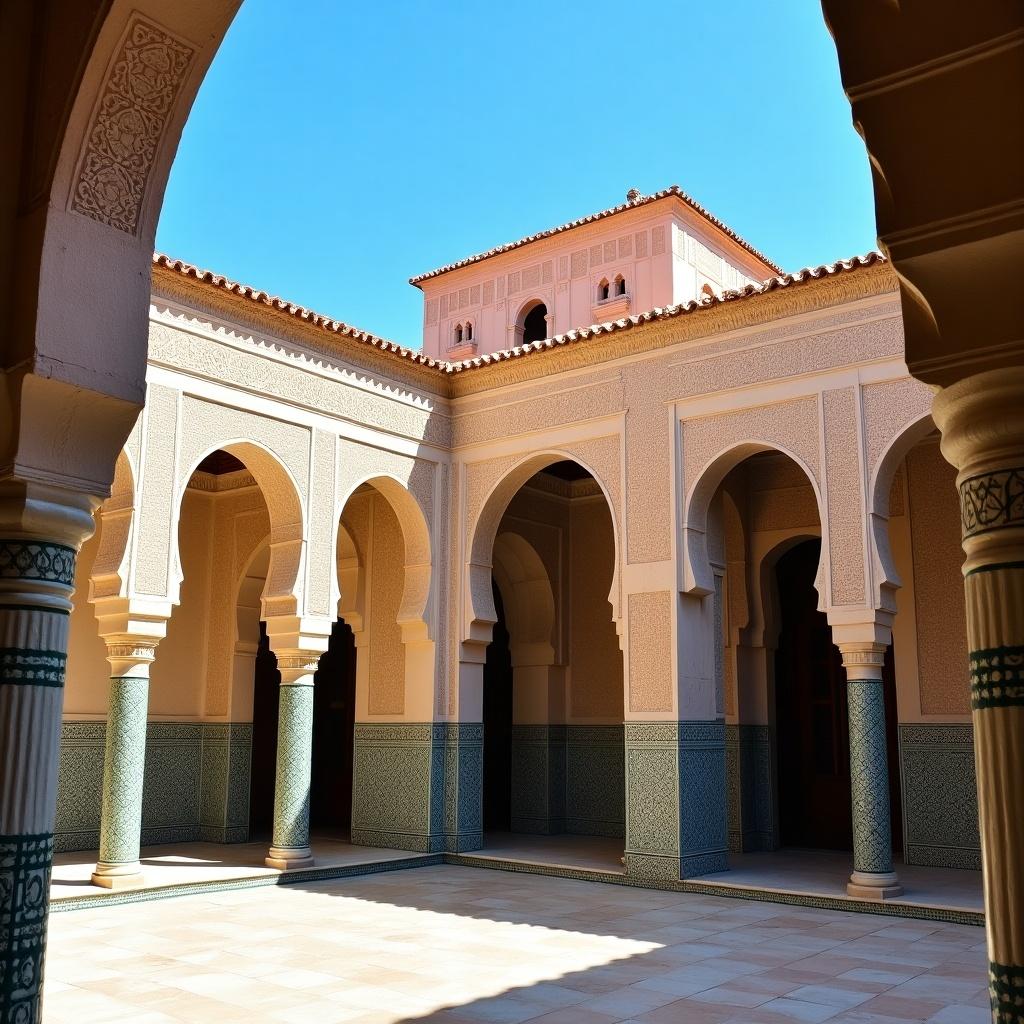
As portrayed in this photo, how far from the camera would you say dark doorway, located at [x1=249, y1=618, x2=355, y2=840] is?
39.8 feet

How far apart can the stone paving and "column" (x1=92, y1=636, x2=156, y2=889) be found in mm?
366

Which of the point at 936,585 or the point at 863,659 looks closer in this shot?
the point at 863,659

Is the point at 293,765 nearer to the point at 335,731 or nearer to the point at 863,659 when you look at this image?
the point at 335,731

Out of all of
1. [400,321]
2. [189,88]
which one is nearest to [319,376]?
[189,88]

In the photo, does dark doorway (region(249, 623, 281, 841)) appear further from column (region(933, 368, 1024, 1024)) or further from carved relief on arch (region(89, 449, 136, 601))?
column (region(933, 368, 1024, 1024))

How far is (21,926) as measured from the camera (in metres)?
2.55

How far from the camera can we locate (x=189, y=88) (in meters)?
2.96

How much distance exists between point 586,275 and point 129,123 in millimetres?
12835

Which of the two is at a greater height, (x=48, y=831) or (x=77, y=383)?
(x=77, y=383)

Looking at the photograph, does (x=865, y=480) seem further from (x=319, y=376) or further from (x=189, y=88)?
(x=189, y=88)

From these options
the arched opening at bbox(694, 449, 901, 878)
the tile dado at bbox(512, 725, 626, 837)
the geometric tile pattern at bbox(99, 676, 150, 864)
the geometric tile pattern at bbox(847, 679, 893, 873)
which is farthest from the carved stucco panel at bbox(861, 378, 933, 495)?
the geometric tile pattern at bbox(99, 676, 150, 864)

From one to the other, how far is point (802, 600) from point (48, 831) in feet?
29.5

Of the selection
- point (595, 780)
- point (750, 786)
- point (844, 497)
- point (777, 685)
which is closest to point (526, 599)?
point (595, 780)

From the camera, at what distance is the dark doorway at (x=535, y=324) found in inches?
632
